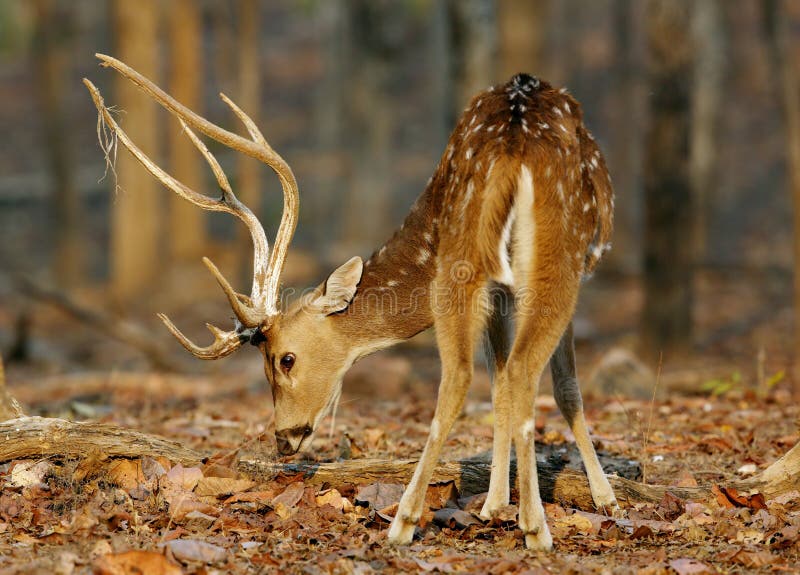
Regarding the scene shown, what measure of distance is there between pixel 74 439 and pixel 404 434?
277cm

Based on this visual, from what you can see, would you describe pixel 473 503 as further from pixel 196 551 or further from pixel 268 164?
pixel 268 164

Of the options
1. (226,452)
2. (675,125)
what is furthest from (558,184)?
(675,125)

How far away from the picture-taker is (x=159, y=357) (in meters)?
13.5

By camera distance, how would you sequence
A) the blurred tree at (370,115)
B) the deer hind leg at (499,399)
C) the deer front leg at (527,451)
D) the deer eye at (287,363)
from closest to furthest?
the deer front leg at (527,451) → the deer hind leg at (499,399) → the deer eye at (287,363) → the blurred tree at (370,115)

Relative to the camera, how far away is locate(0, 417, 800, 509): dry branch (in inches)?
228

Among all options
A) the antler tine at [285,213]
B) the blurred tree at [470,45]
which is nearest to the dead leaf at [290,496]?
the antler tine at [285,213]

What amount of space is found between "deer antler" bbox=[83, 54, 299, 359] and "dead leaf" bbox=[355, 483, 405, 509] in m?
1.15

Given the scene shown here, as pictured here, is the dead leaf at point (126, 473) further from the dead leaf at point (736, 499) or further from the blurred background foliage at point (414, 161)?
the dead leaf at point (736, 499)

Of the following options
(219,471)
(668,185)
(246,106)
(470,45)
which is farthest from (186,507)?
(246,106)

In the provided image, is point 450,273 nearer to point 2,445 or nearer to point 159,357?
point 2,445

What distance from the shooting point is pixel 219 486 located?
5.82 metres

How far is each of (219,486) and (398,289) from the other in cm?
153

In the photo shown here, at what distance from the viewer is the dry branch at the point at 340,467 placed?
5793 millimetres

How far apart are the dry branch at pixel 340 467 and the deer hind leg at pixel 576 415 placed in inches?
4.2
